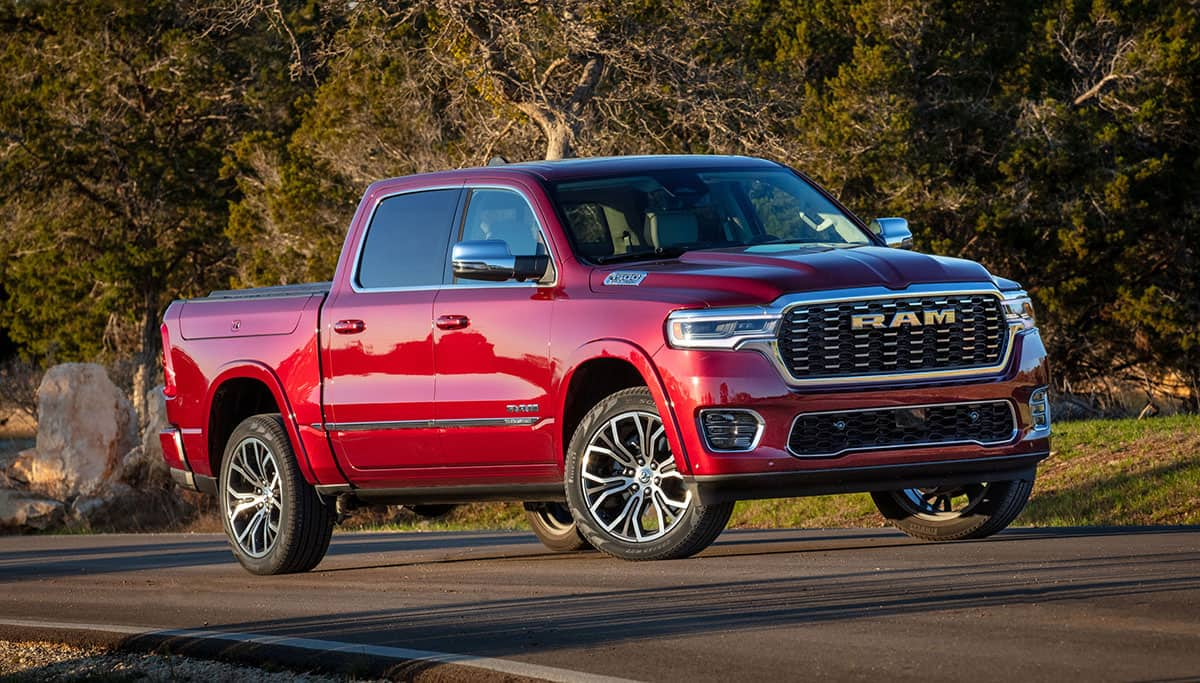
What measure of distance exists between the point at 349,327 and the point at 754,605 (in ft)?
11.7

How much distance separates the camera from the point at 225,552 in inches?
592

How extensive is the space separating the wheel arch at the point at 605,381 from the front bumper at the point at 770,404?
0.16ft

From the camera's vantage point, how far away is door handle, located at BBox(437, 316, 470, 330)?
10445 mm

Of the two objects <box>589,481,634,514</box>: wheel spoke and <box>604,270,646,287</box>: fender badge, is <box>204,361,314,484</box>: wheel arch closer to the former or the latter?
<box>589,481,634,514</box>: wheel spoke

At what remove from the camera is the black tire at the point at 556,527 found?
12.4 meters

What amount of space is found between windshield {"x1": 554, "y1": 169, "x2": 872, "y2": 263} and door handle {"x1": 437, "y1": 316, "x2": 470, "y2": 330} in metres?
0.73

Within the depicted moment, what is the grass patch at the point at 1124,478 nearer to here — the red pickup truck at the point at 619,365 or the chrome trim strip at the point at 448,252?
the red pickup truck at the point at 619,365

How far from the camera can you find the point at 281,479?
456 inches

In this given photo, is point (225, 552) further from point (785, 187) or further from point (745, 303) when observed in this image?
point (745, 303)

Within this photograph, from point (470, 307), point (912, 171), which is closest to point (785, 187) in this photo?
point (470, 307)

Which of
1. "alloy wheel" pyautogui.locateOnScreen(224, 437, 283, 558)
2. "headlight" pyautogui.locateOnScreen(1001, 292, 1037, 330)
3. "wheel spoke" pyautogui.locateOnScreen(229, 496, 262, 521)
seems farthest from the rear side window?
"headlight" pyautogui.locateOnScreen(1001, 292, 1037, 330)

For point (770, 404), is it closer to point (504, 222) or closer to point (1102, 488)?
point (504, 222)

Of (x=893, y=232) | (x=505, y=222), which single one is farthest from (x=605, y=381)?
(x=893, y=232)

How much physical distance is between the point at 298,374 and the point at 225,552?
13.3 ft
